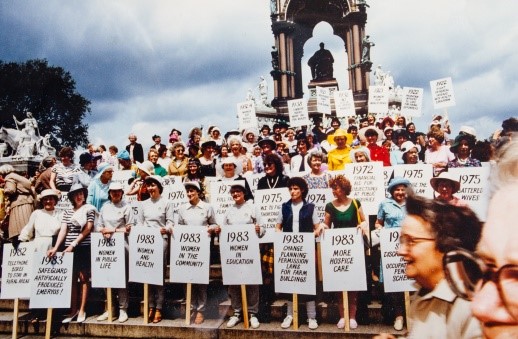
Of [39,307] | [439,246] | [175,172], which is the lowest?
[39,307]

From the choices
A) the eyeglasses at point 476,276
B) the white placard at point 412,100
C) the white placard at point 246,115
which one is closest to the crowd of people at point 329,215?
the eyeglasses at point 476,276

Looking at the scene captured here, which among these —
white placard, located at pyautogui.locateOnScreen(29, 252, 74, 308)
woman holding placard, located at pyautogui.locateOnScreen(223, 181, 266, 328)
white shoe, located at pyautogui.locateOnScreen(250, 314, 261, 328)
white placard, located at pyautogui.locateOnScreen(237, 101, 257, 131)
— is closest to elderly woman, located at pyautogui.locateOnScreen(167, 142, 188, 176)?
woman holding placard, located at pyautogui.locateOnScreen(223, 181, 266, 328)

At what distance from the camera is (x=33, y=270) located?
5750 mm

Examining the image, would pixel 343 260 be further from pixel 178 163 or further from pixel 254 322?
pixel 178 163

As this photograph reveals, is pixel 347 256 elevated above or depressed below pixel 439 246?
below

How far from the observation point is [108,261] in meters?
5.74

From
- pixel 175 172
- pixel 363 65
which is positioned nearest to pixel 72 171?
pixel 175 172

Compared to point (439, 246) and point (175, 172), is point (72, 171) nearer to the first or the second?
point (175, 172)

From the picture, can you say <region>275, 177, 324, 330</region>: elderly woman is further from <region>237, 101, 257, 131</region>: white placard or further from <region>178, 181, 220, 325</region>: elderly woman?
<region>237, 101, 257, 131</region>: white placard

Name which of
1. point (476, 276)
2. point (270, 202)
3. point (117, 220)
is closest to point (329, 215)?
point (270, 202)

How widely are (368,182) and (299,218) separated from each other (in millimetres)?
1631

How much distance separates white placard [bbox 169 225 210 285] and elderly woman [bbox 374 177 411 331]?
7.00ft

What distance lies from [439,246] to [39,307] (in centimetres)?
546

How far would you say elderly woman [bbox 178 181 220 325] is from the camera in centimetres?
552
